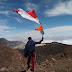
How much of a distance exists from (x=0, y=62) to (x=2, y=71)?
5.81 metres

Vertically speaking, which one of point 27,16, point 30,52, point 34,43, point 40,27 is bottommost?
point 30,52

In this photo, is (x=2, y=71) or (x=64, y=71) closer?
(x=64, y=71)

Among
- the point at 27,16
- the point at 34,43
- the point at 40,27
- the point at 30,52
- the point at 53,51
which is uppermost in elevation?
the point at 27,16

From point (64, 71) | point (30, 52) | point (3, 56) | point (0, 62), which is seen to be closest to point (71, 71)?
point (64, 71)

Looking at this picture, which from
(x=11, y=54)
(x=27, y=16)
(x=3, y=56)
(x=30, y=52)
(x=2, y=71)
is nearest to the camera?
(x=30, y=52)

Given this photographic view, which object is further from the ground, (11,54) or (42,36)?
(42,36)

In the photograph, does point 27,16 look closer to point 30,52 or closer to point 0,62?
point 30,52

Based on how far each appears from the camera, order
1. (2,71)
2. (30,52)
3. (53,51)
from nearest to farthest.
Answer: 1. (30,52)
2. (2,71)
3. (53,51)

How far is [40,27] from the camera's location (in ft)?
29.0

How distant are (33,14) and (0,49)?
12223 millimetres

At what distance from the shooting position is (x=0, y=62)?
1648 centimetres

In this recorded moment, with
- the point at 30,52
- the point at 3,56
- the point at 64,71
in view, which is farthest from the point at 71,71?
the point at 3,56

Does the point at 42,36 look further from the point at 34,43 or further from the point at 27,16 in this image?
the point at 27,16

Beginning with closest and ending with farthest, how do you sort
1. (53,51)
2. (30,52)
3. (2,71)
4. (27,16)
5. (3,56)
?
1. (30,52)
2. (27,16)
3. (2,71)
4. (3,56)
5. (53,51)
